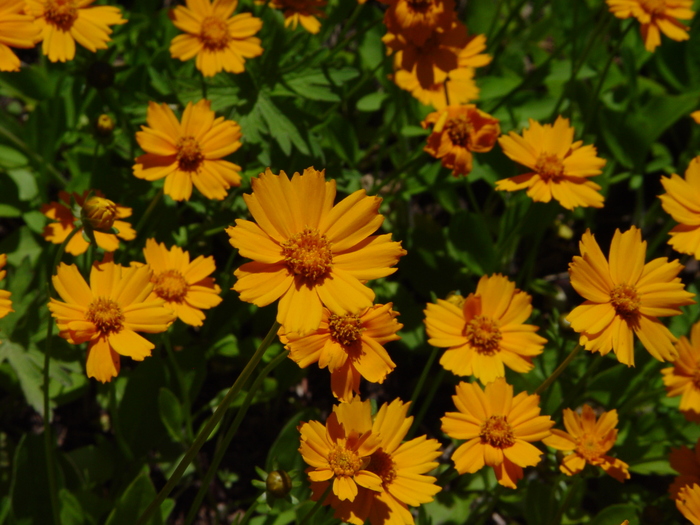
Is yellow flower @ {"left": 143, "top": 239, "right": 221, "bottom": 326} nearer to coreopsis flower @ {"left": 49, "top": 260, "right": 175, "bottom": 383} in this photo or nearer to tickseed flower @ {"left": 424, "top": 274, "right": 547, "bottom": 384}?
coreopsis flower @ {"left": 49, "top": 260, "right": 175, "bottom": 383}

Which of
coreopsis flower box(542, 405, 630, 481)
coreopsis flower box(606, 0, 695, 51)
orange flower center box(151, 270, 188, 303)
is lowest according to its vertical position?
coreopsis flower box(542, 405, 630, 481)

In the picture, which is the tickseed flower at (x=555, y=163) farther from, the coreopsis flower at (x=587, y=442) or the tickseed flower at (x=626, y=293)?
the coreopsis flower at (x=587, y=442)

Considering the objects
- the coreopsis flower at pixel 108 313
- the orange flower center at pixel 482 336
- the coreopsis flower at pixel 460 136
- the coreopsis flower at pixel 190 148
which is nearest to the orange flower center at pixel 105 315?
the coreopsis flower at pixel 108 313

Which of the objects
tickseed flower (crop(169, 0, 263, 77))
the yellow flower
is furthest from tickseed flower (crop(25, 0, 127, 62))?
the yellow flower

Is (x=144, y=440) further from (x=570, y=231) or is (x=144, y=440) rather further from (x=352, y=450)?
(x=570, y=231)

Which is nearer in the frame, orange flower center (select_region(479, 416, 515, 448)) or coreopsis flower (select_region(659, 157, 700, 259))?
orange flower center (select_region(479, 416, 515, 448))

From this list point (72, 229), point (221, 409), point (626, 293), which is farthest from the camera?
point (72, 229)

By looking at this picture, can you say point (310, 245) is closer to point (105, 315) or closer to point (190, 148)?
point (105, 315)

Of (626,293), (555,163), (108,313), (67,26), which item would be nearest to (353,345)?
(108,313)
